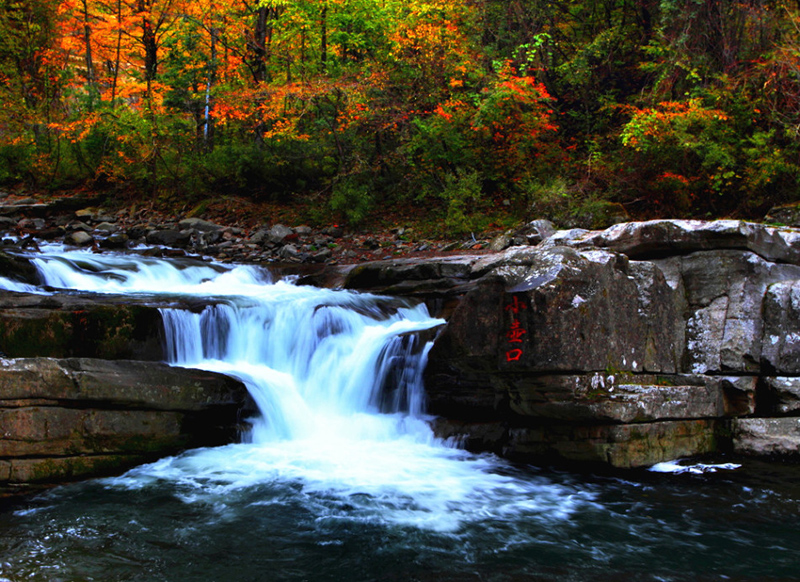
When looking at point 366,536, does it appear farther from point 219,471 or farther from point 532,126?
point 532,126

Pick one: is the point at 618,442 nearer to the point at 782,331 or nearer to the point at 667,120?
the point at 782,331

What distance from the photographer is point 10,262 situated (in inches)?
409

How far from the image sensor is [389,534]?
5039 mm

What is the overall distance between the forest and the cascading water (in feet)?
25.3

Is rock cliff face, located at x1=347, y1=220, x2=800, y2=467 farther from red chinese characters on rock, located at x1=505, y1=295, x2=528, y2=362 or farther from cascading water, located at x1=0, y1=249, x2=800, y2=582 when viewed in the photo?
cascading water, located at x1=0, y1=249, x2=800, y2=582

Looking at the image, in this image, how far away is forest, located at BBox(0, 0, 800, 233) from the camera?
12969 mm

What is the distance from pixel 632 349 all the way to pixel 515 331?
1.42 meters

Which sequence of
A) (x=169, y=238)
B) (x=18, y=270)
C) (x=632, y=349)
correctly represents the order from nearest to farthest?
(x=632, y=349) → (x=18, y=270) → (x=169, y=238)

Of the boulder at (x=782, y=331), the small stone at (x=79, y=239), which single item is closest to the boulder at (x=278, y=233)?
the small stone at (x=79, y=239)

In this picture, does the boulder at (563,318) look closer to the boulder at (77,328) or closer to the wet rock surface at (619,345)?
the wet rock surface at (619,345)

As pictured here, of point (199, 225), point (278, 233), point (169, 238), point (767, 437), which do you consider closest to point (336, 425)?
point (767, 437)

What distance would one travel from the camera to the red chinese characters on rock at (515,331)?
634cm

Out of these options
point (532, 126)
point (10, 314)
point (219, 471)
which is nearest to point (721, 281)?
point (219, 471)

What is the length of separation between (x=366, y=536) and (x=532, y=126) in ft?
43.6
